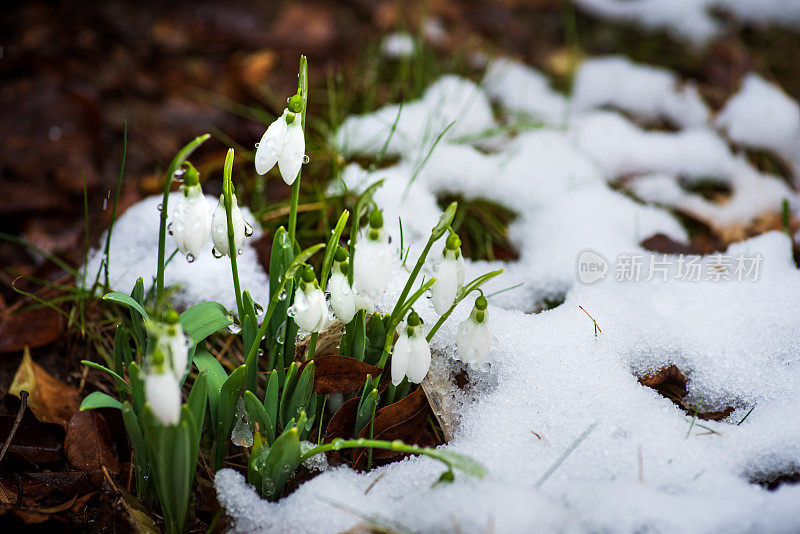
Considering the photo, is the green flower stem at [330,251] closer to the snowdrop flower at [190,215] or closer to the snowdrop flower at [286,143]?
the snowdrop flower at [286,143]

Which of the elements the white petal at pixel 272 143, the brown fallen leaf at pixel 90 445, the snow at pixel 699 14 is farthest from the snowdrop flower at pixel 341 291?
the snow at pixel 699 14

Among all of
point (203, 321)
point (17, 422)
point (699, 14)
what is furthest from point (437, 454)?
point (699, 14)

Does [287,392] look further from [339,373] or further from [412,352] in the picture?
[412,352]

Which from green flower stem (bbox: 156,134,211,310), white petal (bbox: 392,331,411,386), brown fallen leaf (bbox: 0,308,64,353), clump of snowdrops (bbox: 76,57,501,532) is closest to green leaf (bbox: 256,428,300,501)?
clump of snowdrops (bbox: 76,57,501,532)

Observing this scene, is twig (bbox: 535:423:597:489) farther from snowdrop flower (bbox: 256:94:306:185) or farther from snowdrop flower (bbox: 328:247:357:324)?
snowdrop flower (bbox: 256:94:306:185)

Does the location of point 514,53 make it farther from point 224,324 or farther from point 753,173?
point 224,324
